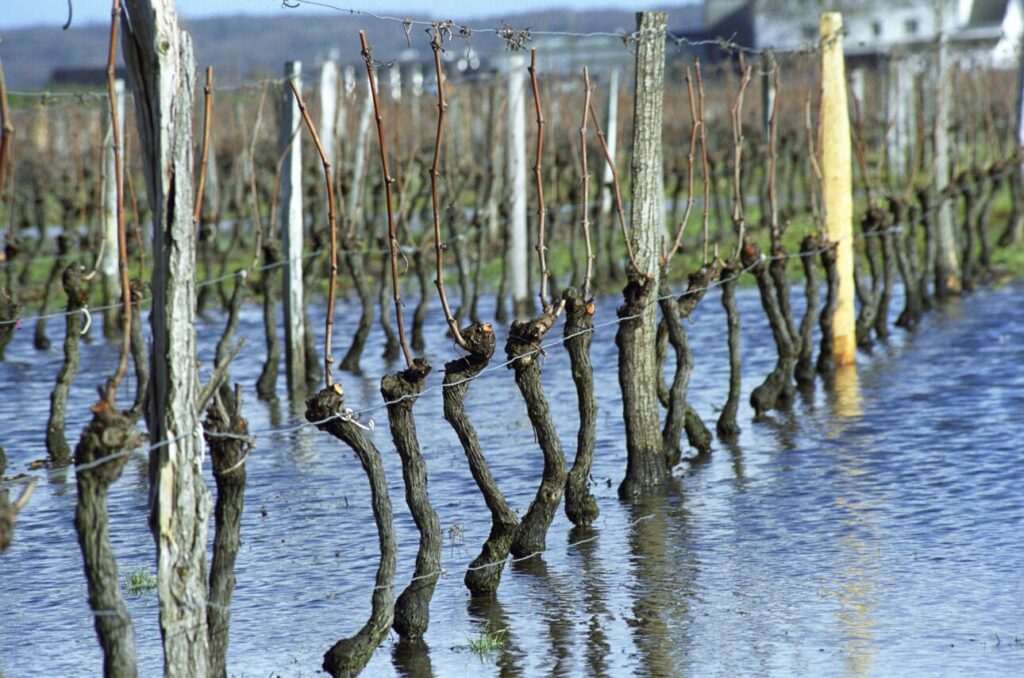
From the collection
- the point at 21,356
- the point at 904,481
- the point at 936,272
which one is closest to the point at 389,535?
the point at 904,481

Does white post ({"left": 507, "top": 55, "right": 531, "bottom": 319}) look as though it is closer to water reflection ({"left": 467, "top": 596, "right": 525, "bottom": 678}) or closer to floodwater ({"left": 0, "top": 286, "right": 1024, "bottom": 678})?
floodwater ({"left": 0, "top": 286, "right": 1024, "bottom": 678})

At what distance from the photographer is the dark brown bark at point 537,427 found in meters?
5.62

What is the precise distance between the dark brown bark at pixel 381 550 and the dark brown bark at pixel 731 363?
374 cm

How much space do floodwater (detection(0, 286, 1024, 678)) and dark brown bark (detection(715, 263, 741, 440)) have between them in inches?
5.1

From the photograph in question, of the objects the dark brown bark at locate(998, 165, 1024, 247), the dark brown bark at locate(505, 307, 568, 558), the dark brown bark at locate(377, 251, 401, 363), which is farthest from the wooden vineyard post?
the dark brown bark at locate(998, 165, 1024, 247)

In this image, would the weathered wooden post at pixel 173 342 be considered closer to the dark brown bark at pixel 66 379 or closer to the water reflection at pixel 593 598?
the water reflection at pixel 593 598

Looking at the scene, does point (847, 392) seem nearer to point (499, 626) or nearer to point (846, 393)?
point (846, 393)

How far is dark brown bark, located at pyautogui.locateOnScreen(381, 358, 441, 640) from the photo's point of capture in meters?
4.89

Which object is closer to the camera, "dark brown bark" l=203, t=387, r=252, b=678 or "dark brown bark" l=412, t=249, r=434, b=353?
"dark brown bark" l=203, t=387, r=252, b=678

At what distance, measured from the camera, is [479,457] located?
535 centimetres

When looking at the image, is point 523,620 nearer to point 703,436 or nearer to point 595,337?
point 703,436

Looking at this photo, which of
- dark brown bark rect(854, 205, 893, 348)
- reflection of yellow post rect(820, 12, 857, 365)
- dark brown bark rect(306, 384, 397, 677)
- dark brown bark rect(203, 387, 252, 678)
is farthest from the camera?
dark brown bark rect(854, 205, 893, 348)

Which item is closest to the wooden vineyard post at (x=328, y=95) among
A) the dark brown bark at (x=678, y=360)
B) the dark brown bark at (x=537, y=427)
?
the dark brown bark at (x=678, y=360)

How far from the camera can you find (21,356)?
11891 mm
